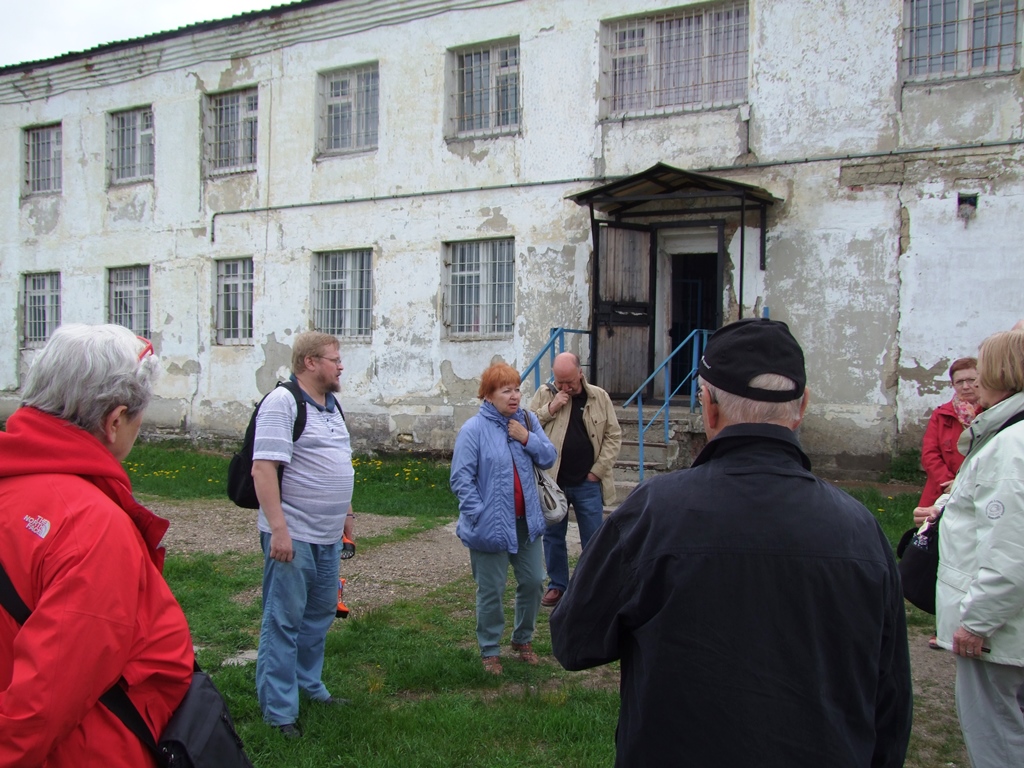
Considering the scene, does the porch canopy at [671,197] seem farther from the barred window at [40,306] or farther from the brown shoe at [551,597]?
the barred window at [40,306]

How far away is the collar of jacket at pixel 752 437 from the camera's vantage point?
6.02 feet

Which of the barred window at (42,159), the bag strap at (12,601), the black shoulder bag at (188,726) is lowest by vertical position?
the black shoulder bag at (188,726)

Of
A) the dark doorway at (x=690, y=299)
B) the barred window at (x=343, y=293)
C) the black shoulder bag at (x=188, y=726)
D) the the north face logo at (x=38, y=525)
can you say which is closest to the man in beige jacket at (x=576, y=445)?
the black shoulder bag at (x=188, y=726)

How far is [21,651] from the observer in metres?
1.70

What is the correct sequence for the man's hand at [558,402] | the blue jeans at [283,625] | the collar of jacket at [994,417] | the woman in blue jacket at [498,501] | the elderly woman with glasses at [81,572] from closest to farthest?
the elderly woman with glasses at [81,572]
the collar of jacket at [994,417]
the blue jeans at [283,625]
the woman in blue jacket at [498,501]
the man's hand at [558,402]

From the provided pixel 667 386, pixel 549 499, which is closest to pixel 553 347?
pixel 667 386

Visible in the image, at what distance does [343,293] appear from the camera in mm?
14156

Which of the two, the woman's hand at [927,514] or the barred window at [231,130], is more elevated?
the barred window at [231,130]

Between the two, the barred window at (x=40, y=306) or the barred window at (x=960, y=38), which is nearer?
the barred window at (x=960, y=38)

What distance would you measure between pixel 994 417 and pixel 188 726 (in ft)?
8.71

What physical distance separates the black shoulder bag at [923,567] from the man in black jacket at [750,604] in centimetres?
164

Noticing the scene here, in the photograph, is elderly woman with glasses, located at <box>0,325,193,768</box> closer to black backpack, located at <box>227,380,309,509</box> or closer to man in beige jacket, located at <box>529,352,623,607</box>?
black backpack, located at <box>227,380,309,509</box>

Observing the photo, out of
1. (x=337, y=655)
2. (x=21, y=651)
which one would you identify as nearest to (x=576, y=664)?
(x=21, y=651)

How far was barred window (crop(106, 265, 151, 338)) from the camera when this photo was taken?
16.1 meters
